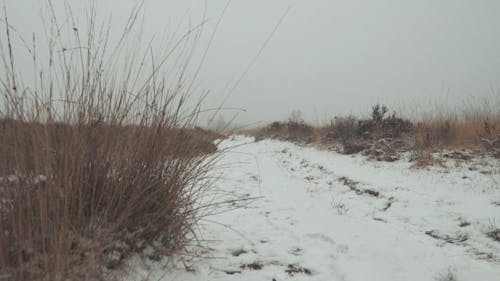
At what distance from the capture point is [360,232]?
2350 mm

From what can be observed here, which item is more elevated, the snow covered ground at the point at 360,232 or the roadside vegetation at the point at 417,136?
the roadside vegetation at the point at 417,136

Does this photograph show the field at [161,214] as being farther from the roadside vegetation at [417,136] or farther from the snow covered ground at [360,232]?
the roadside vegetation at [417,136]

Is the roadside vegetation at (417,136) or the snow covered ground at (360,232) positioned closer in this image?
the snow covered ground at (360,232)

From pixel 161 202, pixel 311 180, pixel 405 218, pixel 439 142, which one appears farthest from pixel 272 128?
pixel 161 202

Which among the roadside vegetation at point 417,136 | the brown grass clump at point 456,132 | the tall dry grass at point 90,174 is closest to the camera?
the tall dry grass at point 90,174

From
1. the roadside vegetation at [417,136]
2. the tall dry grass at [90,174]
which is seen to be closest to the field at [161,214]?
the tall dry grass at [90,174]

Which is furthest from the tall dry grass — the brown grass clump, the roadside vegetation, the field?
the brown grass clump

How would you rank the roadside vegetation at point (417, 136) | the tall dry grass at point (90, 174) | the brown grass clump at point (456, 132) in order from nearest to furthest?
the tall dry grass at point (90, 174)
the roadside vegetation at point (417, 136)
the brown grass clump at point (456, 132)

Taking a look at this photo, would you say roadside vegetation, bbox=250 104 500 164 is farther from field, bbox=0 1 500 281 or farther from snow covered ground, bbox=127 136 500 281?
field, bbox=0 1 500 281

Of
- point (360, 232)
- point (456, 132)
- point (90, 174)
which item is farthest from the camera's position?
point (456, 132)

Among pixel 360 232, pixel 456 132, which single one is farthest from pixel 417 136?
pixel 360 232

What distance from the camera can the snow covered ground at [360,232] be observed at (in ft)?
5.63

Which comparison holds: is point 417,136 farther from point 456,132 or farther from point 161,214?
point 161,214

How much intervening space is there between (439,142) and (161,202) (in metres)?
5.90
